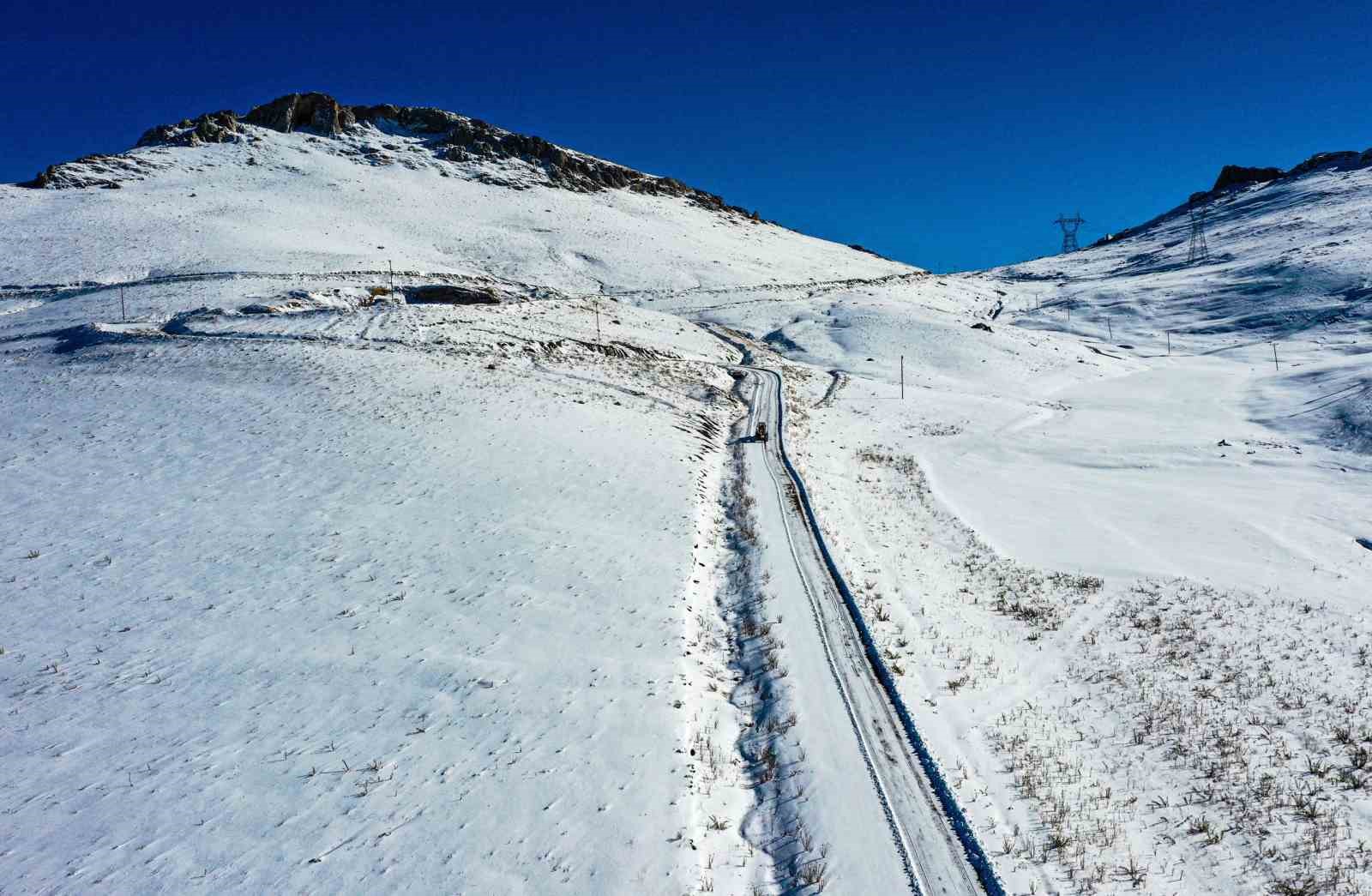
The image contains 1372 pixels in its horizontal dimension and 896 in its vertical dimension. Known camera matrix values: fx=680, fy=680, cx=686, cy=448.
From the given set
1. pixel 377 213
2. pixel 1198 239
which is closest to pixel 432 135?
pixel 377 213

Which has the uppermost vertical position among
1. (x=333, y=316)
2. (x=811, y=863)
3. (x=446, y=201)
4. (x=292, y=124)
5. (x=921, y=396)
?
(x=292, y=124)

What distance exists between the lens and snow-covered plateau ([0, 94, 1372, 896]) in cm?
841

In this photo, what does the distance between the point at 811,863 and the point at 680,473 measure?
16.1m

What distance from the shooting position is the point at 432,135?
13825 cm

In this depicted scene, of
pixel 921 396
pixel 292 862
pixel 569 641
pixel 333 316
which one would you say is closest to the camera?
pixel 292 862

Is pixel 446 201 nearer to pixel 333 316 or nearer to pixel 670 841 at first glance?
pixel 333 316

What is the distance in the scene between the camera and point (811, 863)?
325 inches

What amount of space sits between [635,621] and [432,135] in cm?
15020

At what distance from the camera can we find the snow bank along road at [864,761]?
8367mm

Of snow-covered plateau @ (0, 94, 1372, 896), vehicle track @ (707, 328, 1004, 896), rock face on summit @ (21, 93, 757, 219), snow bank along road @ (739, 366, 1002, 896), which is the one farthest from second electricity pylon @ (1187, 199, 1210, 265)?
Answer: snow bank along road @ (739, 366, 1002, 896)

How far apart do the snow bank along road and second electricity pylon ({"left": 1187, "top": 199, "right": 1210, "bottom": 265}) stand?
122568 mm

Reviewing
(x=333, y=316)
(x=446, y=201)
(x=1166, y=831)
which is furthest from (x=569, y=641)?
(x=446, y=201)

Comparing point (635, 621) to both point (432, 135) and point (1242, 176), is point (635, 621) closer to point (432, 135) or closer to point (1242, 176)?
point (432, 135)

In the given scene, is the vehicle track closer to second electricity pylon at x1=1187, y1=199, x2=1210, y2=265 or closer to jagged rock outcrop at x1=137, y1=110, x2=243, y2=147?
second electricity pylon at x1=1187, y1=199, x2=1210, y2=265
